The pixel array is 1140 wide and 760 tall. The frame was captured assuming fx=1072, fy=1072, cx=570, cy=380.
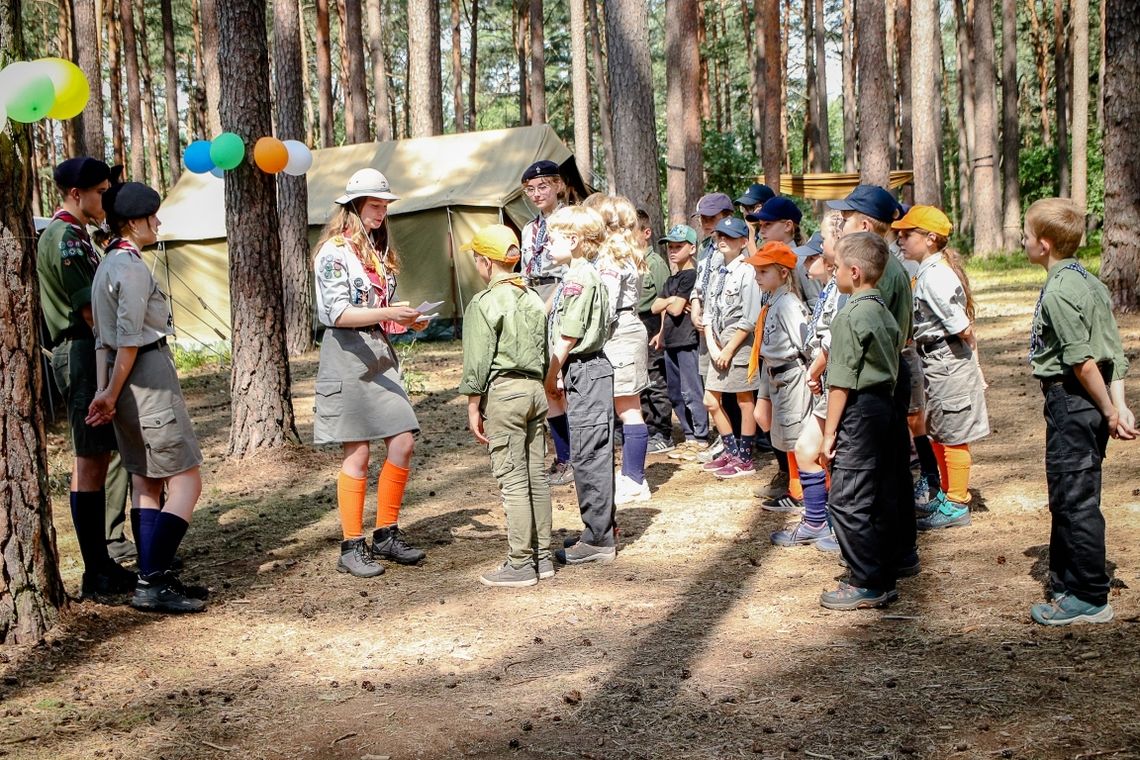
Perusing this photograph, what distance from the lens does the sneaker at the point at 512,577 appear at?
4.93 m

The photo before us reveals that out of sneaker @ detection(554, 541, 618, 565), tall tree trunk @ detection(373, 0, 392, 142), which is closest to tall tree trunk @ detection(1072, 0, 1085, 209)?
tall tree trunk @ detection(373, 0, 392, 142)

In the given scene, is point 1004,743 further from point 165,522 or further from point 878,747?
point 165,522

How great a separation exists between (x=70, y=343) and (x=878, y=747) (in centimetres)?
395

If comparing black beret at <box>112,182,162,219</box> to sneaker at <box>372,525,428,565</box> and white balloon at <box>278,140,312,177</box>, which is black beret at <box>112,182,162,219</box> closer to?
sneaker at <box>372,525,428,565</box>

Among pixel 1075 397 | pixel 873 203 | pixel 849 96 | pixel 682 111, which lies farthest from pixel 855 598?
pixel 849 96

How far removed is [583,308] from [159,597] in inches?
90.8

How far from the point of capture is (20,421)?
415 centimetres

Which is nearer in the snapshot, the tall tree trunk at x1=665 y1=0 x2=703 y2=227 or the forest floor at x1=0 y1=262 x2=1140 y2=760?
the forest floor at x1=0 y1=262 x2=1140 y2=760

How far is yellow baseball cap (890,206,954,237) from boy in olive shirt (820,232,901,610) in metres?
1.00

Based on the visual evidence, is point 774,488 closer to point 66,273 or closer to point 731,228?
point 731,228

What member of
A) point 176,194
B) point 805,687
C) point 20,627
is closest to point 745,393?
point 805,687

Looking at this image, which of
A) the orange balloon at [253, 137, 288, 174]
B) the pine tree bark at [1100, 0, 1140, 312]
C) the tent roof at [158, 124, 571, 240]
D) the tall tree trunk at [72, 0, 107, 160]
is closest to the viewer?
the orange balloon at [253, 137, 288, 174]

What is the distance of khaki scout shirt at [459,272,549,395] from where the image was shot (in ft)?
15.7

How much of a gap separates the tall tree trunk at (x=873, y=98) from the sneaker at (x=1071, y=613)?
376 inches
